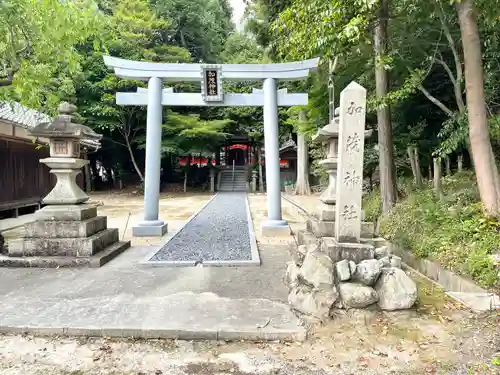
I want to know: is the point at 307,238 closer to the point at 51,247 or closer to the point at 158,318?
the point at 158,318

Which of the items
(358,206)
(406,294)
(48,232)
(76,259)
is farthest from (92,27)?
(406,294)

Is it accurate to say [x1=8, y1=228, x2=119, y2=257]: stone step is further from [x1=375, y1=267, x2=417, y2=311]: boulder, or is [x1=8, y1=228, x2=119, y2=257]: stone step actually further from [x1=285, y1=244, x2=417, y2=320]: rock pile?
[x1=375, y1=267, x2=417, y2=311]: boulder

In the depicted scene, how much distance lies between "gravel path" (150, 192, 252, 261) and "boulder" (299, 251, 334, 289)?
2.28 metres

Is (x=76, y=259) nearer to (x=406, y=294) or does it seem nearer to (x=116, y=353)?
(x=116, y=353)

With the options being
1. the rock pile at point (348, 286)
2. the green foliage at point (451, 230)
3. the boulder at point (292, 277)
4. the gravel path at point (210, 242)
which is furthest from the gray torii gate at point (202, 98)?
the rock pile at point (348, 286)

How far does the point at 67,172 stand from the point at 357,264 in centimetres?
534

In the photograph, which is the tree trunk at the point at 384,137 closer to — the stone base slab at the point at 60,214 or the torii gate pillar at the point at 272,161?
the torii gate pillar at the point at 272,161

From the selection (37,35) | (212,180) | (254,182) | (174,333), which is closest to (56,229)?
(37,35)

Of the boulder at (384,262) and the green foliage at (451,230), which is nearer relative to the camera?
the boulder at (384,262)

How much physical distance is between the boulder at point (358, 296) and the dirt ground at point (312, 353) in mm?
128

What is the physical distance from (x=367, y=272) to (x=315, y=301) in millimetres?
707

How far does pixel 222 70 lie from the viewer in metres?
8.45

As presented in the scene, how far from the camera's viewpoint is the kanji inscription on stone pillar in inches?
171

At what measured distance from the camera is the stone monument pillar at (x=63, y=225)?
5684 mm
